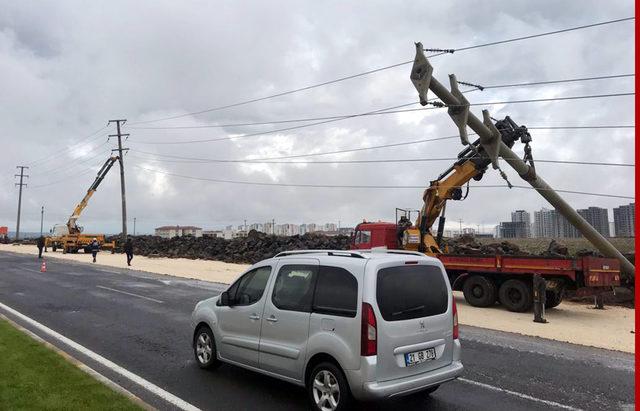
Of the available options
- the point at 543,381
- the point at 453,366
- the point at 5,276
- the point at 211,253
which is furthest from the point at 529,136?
the point at 211,253

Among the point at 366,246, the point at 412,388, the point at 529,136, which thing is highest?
the point at 529,136

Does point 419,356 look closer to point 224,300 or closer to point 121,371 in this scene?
point 224,300

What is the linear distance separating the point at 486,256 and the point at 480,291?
3.81ft

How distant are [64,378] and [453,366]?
190 inches

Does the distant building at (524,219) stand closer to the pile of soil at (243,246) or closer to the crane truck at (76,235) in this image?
the pile of soil at (243,246)

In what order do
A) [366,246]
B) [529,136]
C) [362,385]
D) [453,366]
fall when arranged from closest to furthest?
[362,385] → [453,366] → [529,136] → [366,246]

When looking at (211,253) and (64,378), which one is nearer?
(64,378)

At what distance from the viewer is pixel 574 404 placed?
242 inches

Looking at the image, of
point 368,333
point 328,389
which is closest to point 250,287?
point 328,389

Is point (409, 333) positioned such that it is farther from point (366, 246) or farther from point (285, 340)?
point (366, 246)

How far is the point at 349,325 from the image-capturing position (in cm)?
523

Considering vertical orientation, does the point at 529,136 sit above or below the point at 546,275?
above

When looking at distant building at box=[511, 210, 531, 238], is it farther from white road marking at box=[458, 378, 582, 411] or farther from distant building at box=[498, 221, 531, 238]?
white road marking at box=[458, 378, 582, 411]

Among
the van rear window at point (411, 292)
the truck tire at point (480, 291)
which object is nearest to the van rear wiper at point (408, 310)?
the van rear window at point (411, 292)
